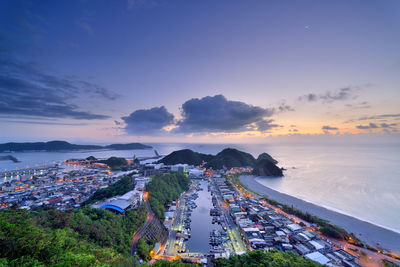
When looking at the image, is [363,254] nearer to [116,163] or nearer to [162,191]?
[162,191]

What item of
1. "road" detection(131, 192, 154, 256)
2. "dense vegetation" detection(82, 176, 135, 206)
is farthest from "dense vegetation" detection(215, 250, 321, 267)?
"dense vegetation" detection(82, 176, 135, 206)

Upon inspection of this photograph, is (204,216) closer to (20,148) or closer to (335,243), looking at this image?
(335,243)

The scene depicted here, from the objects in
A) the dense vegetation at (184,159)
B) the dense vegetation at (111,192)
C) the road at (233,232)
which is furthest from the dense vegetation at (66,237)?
the dense vegetation at (184,159)

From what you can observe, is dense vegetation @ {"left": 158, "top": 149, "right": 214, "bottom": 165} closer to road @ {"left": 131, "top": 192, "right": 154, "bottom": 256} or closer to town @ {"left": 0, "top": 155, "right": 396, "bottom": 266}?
town @ {"left": 0, "top": 155, "right": 396, "bottom": 266}

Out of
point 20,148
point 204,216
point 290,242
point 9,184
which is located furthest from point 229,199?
point 20,148

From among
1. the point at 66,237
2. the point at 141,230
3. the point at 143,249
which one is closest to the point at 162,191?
the point at 141,230

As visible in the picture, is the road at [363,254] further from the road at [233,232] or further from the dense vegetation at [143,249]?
the dense vegetation at [143,249]
